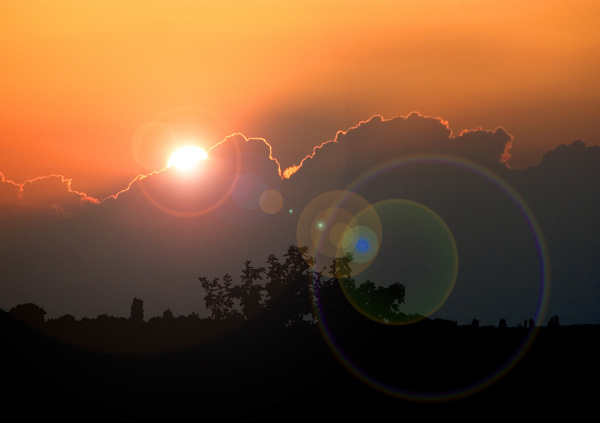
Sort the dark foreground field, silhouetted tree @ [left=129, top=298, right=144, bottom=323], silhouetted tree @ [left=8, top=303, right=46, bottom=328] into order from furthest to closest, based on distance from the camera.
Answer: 1. silhouetted tree @ [left=129, top=298, right=144, bottom=323]
2. silhouetted tree @ [left=8, top=303, right=46, bottom=328]
3. the dark foreground field

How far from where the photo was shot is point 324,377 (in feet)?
102

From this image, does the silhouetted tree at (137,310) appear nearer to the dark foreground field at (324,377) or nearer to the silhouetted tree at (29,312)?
the silhouetted tree at (29,312)

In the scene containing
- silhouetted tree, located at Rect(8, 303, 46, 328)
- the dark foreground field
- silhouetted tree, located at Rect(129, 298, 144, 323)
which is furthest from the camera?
silhouetted tree, located at Rect(129, 298, 144, 323)

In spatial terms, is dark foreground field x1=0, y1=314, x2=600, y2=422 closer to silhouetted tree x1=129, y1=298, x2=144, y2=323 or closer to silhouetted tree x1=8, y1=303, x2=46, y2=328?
silhouetted tree x1=8, y1=303, x2=46, y2=328

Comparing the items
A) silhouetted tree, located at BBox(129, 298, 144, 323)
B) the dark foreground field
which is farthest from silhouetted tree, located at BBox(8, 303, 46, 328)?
the dark foreground field

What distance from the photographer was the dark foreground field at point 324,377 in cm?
2677

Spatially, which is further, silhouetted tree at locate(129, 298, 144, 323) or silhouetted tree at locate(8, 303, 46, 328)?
silhouetted tree at locate(129, 298, 144, 323)

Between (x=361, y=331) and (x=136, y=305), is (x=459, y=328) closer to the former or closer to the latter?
(x=361, y=331)

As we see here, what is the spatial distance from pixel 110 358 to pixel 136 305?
1839 centimetres

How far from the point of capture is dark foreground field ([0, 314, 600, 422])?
26.8 metres

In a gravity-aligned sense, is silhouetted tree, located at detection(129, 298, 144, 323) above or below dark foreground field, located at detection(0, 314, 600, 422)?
above

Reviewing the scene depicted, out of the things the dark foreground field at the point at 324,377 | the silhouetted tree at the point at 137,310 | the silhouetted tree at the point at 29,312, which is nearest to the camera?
the dark foreground field at the point at 324,377

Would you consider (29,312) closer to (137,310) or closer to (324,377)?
(137,310)

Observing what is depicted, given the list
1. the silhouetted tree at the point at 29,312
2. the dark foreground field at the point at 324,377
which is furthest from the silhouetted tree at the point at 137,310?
the dark foreground field at the point at 324,377
